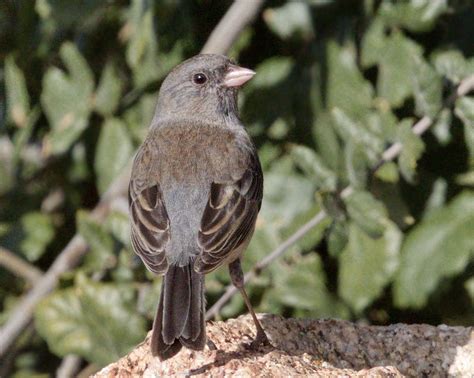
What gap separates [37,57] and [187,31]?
75cm

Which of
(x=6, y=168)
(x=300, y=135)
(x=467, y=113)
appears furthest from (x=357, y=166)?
(x=6, y=168)

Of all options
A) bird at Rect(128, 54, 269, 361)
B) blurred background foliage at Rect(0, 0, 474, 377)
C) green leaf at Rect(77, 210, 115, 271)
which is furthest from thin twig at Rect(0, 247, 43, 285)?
bird at Rect(128, 54, 269, 361)

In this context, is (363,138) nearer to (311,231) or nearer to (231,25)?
(311,231)

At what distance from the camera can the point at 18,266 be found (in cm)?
607

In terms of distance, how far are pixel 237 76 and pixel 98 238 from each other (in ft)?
3.11

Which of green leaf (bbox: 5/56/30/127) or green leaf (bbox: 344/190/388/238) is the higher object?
green leaf (bbox: 5/56/30/127)

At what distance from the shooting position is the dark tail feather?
3857 millimetres

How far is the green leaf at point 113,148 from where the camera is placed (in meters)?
5.73

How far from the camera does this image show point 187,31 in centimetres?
582

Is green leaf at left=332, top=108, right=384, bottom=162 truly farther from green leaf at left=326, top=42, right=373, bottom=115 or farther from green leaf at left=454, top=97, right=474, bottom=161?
green leaf at left=326, top=42, right=373, bottom=115

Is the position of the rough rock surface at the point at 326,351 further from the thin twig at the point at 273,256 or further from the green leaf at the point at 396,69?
the green leaf at the point at 396,69

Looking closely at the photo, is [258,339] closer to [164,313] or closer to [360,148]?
[164,313]

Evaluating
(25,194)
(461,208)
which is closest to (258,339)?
(461,208)

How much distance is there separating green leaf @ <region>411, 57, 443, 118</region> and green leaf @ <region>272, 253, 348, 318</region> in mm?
875
